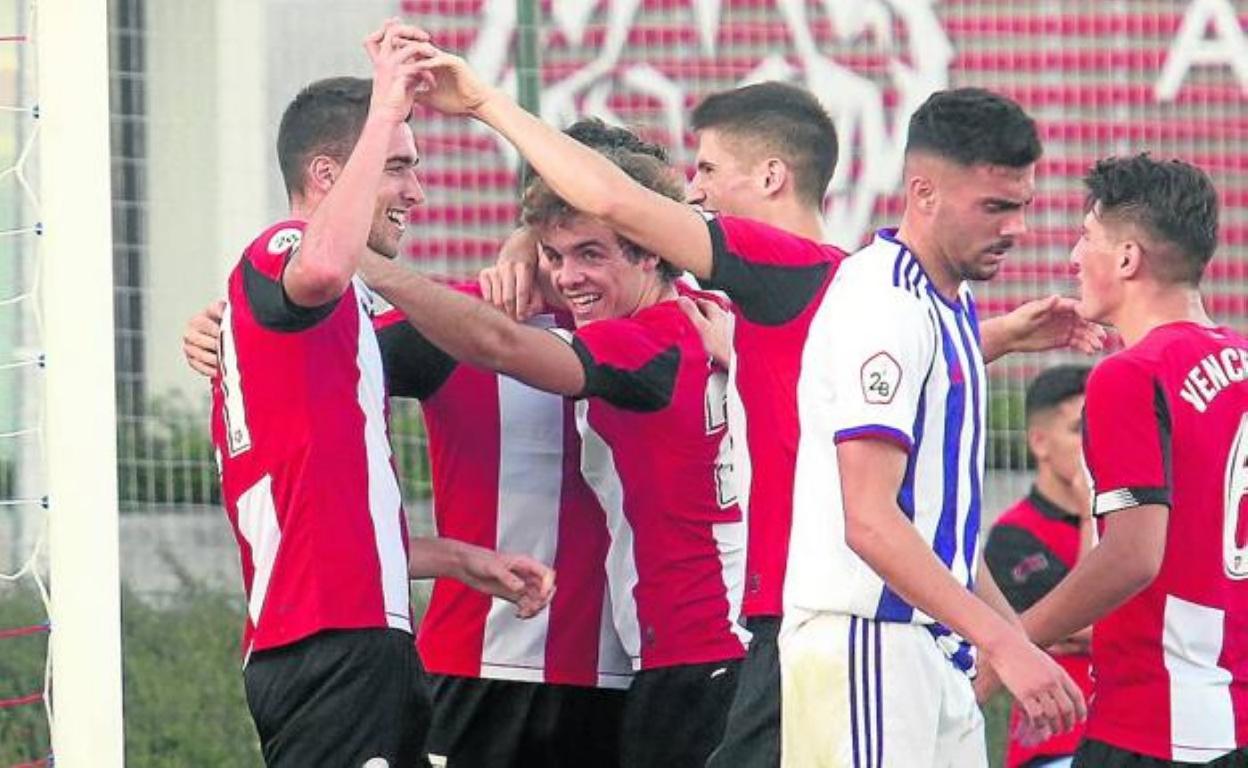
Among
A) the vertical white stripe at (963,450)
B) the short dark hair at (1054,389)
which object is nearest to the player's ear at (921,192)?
the vertical white stripe at (963,450)

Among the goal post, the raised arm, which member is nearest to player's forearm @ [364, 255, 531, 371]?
the raised arm

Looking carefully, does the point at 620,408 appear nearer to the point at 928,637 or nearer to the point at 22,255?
the point at 928,637

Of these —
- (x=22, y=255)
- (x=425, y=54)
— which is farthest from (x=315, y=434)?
(x=22, y=255)

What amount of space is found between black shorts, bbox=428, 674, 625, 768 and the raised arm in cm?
133

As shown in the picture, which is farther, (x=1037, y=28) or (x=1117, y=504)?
(x=1037, y=28)

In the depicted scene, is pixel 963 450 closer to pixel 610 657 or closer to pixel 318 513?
pixel 318 513

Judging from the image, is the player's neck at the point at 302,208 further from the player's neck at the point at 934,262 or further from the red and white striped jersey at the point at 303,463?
the player's neck at the point at 934,262

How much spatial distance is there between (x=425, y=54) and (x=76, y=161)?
1335 mm

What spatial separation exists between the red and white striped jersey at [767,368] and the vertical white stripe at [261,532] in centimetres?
90

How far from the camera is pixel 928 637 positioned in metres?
4.81

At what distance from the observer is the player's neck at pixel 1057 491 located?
26.7 feet

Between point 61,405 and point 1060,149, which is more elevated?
point 1060,149

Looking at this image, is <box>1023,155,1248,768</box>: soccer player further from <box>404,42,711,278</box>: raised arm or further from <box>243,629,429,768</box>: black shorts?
<box>243,629,429,768</box>: black shorts

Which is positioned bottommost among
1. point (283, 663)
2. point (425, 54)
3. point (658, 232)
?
point (283, 663)
